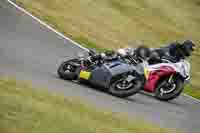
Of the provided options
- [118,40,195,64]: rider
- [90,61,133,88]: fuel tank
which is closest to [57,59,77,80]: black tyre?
[90,61,133,88]: fuel tank

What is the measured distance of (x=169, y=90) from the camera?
15281mm

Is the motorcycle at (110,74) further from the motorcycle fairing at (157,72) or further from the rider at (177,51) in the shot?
the rider at (177,51)

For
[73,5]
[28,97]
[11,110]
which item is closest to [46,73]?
[28,97]

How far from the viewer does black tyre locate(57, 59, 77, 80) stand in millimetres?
13938

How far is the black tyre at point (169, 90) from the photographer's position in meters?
15.1

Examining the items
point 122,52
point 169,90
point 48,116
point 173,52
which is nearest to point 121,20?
point 173,52

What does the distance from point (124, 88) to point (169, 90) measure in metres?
2.02

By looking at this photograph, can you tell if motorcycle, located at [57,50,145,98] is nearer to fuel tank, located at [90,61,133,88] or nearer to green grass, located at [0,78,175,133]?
fuel tank, located at [90,61,133,88]

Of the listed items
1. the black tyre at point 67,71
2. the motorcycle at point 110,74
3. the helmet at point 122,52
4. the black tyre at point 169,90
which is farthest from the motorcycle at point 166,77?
the black tyre at point 67,71

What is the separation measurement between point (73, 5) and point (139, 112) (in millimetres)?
15480

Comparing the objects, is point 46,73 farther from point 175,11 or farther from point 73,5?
point 175,11

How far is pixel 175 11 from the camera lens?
34.4 m

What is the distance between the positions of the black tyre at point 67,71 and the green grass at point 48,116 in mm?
2746

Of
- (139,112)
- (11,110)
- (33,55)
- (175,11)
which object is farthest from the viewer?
(175,11)
